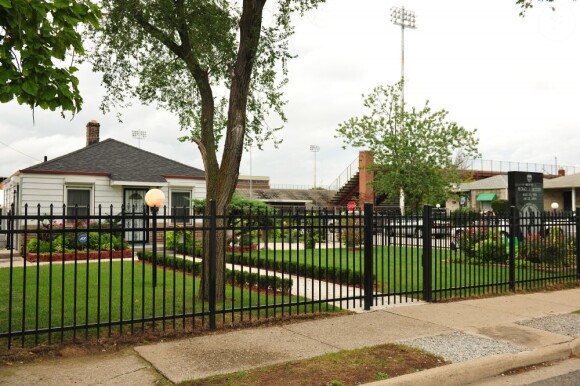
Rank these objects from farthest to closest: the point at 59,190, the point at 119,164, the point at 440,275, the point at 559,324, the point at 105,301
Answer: the point at 119,164 < the point at 59,190 < the point at 440,275 < the point at 105,301 < the point at 559,324

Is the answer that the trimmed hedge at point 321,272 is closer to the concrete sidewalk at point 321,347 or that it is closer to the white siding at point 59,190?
the concrete sidewalk at point 321,347

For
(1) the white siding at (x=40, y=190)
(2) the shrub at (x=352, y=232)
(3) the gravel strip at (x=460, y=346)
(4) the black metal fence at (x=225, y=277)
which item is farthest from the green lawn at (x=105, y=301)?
(1) the white siding at (x=40, y=190)

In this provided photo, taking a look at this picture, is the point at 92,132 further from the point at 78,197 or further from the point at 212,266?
the point at 212,266

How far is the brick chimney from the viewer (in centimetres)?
2701

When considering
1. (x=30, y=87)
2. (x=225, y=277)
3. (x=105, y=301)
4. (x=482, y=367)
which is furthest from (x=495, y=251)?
(x=30, y=87)

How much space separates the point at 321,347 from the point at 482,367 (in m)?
1.91

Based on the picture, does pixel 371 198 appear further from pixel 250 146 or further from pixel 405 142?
pixel 250 146

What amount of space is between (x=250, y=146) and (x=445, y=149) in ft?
67.7

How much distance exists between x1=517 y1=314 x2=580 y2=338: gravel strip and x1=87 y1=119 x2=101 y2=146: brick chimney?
24065 millimetres

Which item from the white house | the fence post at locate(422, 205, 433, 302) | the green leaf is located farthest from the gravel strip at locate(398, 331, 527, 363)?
the white house

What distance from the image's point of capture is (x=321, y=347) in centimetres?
650

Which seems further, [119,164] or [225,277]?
[119,164]

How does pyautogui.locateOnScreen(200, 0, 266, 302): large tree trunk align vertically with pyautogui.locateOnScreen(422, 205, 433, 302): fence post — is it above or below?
above

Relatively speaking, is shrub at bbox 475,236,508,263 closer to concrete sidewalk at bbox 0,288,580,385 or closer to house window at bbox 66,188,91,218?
concrete sidewalk at bbox 0,288,580,385
